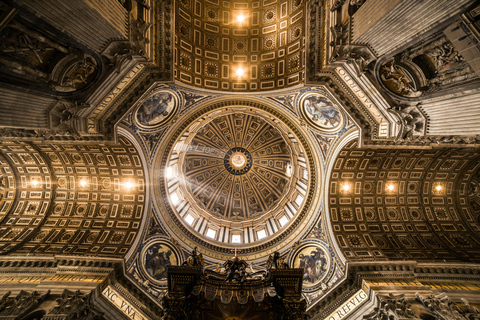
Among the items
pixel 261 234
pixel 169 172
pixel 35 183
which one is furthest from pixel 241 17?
pixel 35 183

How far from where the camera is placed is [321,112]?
50.8ft

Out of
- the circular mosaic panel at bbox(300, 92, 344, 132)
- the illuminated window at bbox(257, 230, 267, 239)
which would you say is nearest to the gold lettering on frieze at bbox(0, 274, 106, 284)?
the illuminated window at bbox(257, 230, 267, 239)

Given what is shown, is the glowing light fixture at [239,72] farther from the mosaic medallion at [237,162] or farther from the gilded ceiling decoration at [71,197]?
the mosaic medallion at [237,162]

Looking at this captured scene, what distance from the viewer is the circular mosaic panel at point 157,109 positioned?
15.1m

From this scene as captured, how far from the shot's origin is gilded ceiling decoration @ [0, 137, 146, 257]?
15742mm

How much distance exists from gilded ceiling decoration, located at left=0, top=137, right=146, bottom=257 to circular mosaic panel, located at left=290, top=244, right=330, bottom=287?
1181cm

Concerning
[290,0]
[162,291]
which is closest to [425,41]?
[290,0]

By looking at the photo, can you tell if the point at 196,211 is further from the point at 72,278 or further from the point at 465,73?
the point at 465,73

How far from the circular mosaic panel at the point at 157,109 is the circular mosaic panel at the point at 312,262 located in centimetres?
1336

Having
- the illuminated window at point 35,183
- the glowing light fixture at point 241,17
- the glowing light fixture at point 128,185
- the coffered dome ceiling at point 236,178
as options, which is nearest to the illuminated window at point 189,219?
the coffered dome ceiling at point 236,178

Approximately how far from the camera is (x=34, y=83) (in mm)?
8789

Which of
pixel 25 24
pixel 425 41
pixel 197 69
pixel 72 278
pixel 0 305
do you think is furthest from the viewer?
pixel 197 69

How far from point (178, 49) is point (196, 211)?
14.4 meters

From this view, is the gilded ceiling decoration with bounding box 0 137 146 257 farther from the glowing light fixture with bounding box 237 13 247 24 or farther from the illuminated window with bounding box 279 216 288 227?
the illuminated window with bounding box 279 216 288 227
